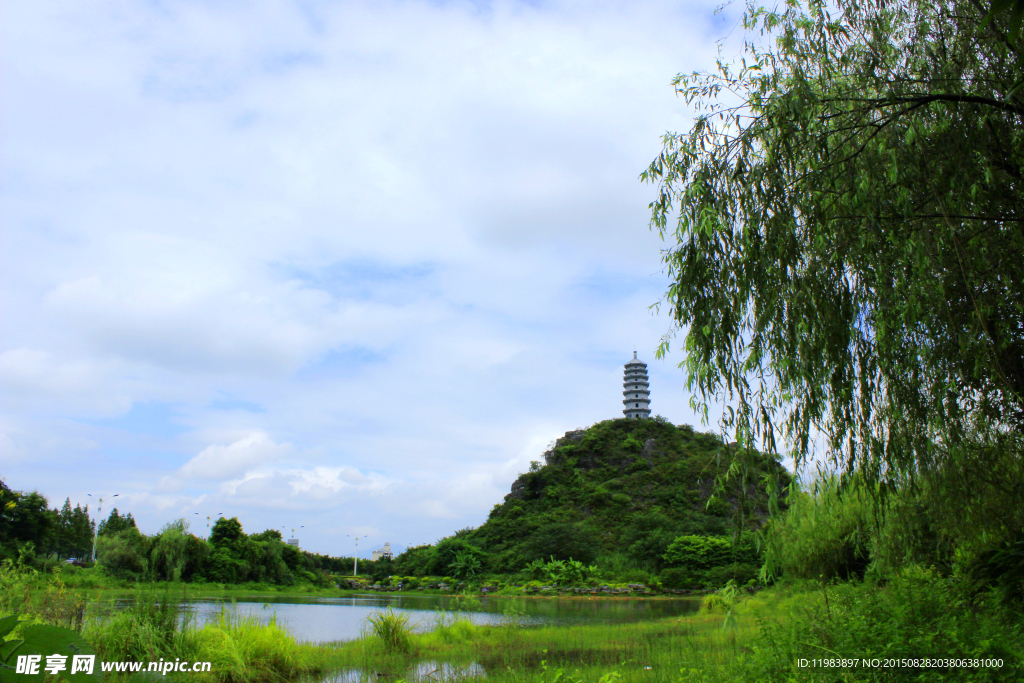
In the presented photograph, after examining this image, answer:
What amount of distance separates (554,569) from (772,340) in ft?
104

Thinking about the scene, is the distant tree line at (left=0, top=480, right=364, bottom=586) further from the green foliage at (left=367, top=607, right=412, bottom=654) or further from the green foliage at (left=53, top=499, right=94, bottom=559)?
the green foliage at (left=367, top=607, right=412, bottom=654)

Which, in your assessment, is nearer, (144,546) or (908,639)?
(908,639)

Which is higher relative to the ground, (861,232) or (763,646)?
(861,232)

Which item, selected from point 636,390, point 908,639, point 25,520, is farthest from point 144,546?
point 636,390

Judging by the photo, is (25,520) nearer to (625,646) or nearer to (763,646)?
(625,646)

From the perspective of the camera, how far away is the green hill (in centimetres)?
3670

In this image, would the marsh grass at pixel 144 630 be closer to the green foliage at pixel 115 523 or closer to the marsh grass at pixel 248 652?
the marsh grass at pixel 248 652

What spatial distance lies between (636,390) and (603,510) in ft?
134

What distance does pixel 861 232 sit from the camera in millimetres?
4715

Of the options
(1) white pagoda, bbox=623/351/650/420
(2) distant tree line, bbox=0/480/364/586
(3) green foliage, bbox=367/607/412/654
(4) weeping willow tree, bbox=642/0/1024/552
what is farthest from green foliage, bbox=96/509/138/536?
(1) white pagoda, bbox=623/351/650/420

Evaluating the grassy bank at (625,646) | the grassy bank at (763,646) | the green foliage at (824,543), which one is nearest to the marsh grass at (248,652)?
the grassy bank at (625,646)

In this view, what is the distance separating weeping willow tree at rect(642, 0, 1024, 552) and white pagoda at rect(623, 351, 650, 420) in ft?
260

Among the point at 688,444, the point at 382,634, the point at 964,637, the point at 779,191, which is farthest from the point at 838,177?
the point at 688,444

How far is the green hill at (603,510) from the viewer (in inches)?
1445
